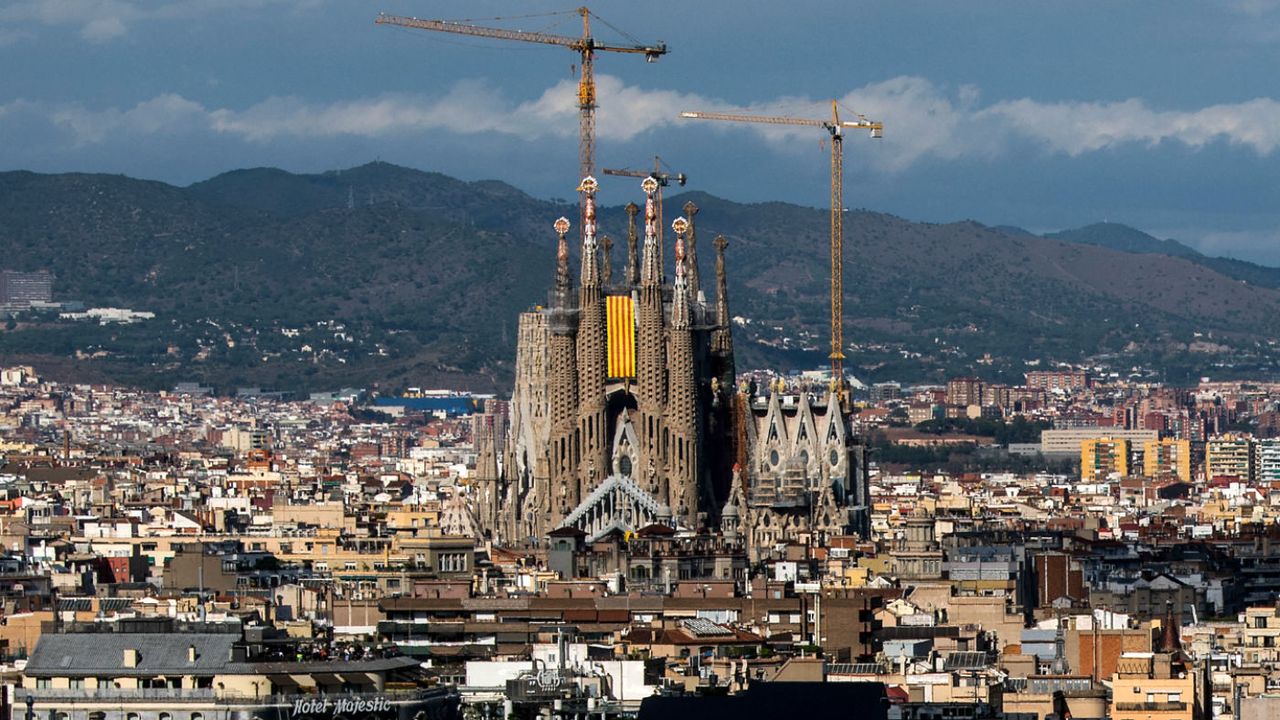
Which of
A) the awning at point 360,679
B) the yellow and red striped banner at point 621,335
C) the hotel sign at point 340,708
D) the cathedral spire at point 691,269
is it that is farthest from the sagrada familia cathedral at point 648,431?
the hotel sign at point 340,708

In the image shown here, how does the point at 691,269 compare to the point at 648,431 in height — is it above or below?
above

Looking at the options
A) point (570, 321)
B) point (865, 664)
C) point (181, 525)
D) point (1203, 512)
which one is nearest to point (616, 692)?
point (865, 664)

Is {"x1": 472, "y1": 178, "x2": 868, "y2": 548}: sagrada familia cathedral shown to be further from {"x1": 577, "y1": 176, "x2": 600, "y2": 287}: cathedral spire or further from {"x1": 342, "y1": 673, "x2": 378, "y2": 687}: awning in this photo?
{"x1": 342, "y1": 673, "x2": 378, "y2": 687}: awning

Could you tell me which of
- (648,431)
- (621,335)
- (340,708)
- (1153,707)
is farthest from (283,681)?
(621,335)

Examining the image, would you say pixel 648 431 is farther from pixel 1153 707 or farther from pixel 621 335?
pixel 1153 707

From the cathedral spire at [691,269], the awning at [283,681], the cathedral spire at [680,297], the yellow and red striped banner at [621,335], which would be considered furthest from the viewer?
the cathedral spire at [691,269]

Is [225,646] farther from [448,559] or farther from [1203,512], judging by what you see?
[1203,512]

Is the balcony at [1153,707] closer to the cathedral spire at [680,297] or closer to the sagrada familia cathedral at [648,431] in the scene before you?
the sagrada familia cathedral at [648,431]
